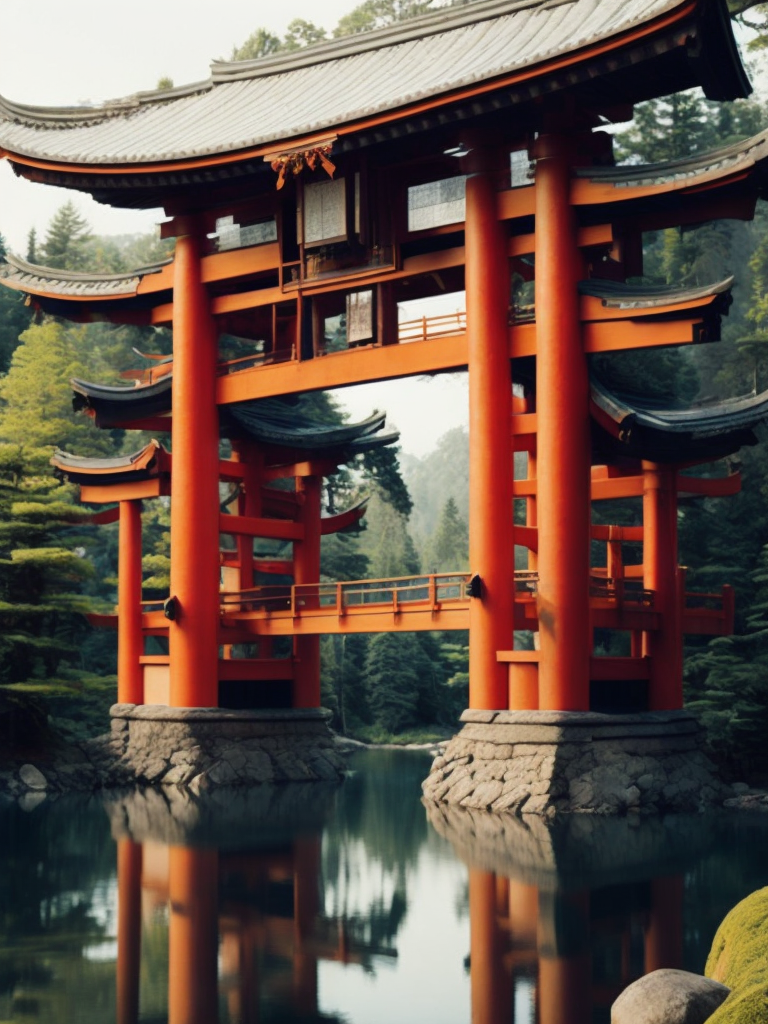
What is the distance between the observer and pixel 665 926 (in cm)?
1357

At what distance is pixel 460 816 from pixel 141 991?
1213 centimetres

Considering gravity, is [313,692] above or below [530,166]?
below

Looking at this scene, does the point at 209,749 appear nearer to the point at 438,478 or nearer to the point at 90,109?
the point at 90,109

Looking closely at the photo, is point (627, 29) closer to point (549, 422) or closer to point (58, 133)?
point (549, 422)

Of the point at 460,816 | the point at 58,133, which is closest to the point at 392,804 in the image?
the point at 460,816

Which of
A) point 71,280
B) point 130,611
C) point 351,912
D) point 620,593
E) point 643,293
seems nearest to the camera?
point 351,912

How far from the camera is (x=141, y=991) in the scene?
37.1 feet

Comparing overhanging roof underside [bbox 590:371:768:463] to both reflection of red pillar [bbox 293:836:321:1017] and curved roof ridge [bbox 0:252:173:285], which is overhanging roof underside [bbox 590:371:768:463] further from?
curved roof ridge [bbox 0:252:173:285]

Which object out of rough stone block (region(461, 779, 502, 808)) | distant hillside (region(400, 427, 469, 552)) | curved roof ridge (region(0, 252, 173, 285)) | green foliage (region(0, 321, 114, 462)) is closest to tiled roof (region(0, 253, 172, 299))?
curved roof ridge (region(0, 252, 173, 285))

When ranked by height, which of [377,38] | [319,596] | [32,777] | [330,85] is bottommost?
[32,777]

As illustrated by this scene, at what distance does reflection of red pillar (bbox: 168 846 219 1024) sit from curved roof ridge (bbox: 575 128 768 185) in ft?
40.0

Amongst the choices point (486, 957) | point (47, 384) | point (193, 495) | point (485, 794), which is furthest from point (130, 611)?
point (486, 957)

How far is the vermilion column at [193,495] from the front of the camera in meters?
28.5

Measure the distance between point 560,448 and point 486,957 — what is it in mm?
12342
